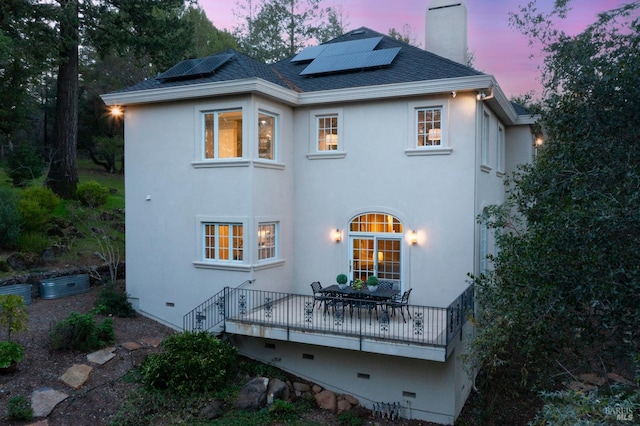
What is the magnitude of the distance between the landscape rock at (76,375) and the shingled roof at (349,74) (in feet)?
24.9

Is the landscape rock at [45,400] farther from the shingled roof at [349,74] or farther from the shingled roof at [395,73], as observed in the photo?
the shingled roof at [395,73]

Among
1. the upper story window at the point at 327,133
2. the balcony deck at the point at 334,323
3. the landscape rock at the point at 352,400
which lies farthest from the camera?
the upper story window at the point at 327,133

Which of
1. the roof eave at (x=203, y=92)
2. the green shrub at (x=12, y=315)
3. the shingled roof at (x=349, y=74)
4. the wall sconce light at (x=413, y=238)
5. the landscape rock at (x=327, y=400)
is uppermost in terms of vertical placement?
the shingled roof at (x=349, y=74)

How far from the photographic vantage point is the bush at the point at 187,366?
10.3m

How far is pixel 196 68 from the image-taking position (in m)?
13.7

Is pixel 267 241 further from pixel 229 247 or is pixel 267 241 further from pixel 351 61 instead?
pixel 351 61

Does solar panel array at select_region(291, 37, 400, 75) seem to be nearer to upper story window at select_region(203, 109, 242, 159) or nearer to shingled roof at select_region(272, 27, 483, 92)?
shingled roof at select_region(272, 27, 483, 92)

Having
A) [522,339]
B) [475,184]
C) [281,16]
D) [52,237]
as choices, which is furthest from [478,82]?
[281,16]

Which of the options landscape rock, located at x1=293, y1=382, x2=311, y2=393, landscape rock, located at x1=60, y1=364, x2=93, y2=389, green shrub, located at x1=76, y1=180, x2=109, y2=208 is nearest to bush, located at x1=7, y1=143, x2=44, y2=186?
green shrub, located at x1=76, y1=180, x2=109, y2=208

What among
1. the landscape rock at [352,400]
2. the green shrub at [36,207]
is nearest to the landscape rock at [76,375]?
the landscape rock at [352,400]

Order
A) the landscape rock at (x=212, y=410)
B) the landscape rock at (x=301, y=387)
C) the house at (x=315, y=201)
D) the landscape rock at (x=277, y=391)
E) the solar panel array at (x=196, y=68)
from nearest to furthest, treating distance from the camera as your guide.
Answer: the landscape rock at (x=212, y=410), the landscape rock at (x=277, y=391), the landscape rock at (x=301, y=387), the house at (x=315, y=201), the solar panel array at (x=196, y=68)

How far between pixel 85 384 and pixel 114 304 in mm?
3666

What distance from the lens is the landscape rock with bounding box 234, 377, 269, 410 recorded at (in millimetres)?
10227

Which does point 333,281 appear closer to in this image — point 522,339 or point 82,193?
point 522,339
